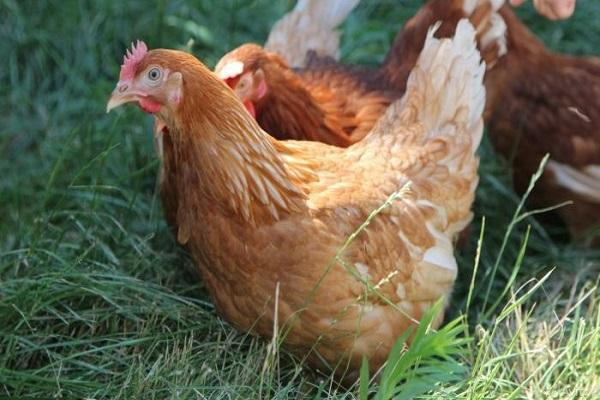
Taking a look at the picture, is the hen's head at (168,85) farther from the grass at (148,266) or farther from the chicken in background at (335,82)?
the chicken in background at (335,82)

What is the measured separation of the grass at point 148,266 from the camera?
302 centimetres

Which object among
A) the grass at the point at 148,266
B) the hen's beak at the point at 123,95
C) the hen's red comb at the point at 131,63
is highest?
the hen's red comb at the point at 131,63

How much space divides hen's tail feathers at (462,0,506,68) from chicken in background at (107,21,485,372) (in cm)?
82

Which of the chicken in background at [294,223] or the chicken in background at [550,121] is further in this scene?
the chicken in background at [550,121]

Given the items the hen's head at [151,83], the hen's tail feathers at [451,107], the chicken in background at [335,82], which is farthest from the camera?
the chicken in background at [335,82]

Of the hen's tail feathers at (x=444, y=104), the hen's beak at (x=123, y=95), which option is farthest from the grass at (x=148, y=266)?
the hen's beak at (x=123, y=95)

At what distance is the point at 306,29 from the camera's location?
4.27 metres

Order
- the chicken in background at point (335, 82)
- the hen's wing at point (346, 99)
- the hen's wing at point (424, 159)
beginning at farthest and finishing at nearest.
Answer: the hen's wing at point (346, 99) → the chicken in background at point (335, 82) → the hen's wing at point (424, 159)

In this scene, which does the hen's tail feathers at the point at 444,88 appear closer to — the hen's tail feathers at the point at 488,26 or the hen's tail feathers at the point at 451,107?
the hen's tail feathers at the point at 451,107

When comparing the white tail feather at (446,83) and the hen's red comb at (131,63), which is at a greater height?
the hen's red comb at (131,63)

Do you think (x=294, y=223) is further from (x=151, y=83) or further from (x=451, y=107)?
(x=451, y=107)

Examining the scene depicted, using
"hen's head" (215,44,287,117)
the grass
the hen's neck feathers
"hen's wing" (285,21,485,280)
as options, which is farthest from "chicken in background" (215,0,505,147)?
the hen's neck feathers

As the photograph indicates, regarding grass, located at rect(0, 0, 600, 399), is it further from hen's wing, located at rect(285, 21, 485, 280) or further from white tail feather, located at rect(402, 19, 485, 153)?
white tail feather, located at rect(402, 19, 485, 153)

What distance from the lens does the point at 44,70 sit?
491cm
